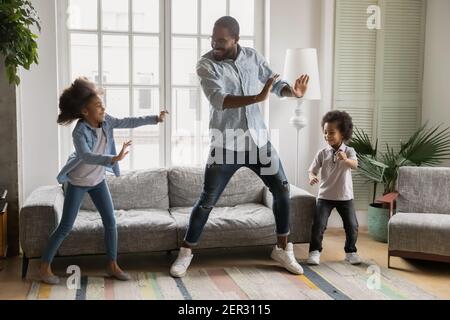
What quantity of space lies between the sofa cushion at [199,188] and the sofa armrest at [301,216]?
452 millimetres

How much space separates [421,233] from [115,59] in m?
2.56

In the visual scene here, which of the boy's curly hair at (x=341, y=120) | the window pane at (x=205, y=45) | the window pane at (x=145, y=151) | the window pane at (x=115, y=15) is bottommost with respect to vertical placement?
the window pane at (x=145, y=151)

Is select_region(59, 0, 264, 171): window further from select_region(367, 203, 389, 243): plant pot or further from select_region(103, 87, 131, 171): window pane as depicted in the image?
select_region(367, 203, 389, 243): plant pot

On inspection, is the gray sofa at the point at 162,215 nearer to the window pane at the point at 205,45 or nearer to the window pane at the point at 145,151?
the window pane at the point at 145,151

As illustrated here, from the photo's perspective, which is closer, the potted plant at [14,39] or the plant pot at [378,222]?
the potted plant at [14,39]

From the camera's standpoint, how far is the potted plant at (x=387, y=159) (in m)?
4.70

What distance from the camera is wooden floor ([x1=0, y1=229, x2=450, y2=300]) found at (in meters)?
3.59

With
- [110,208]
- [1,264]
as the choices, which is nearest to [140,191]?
[110,208]

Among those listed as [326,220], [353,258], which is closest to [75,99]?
[326,220]

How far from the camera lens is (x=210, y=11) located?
15.8 feet

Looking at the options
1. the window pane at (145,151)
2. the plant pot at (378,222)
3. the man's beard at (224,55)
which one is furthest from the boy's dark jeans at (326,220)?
the window pane at (145,151)

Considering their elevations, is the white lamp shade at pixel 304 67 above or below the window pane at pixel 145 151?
above

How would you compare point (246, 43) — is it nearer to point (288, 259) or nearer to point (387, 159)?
point (387, 159)

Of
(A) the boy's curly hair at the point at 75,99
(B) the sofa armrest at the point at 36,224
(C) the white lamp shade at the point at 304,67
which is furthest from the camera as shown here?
(C) the white lamp shade at the point at 304,67
